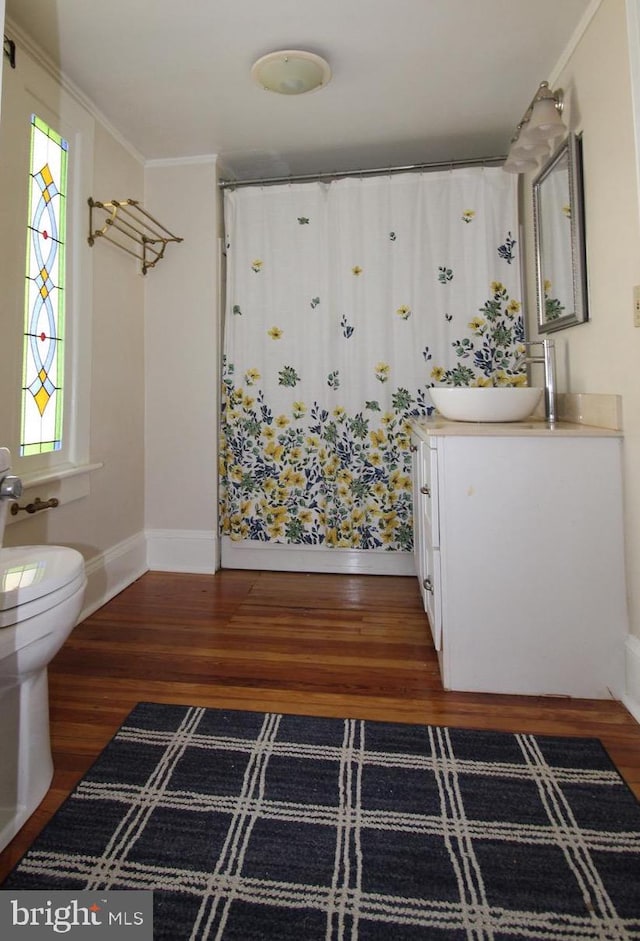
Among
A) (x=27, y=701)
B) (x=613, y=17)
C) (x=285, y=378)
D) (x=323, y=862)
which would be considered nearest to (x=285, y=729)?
(x=323, y=862)

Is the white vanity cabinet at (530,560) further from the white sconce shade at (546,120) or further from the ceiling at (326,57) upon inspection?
the ceiling at (326,57)

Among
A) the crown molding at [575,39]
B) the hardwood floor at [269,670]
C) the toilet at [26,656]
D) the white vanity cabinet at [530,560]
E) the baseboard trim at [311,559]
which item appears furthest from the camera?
the baseboard trim at [311,559]

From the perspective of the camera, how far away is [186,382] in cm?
277

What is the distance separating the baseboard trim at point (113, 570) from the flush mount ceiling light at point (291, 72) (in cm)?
217

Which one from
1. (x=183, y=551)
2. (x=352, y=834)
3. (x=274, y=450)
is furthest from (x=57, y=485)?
(x=352, y=834)

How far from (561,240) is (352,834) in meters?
2.14

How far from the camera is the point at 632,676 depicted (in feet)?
4.94

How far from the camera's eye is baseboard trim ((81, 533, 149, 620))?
7.51 ft

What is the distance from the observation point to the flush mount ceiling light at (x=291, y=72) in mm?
1877

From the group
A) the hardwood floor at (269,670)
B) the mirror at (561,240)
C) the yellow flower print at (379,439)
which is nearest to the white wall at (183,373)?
the hardwood floor at (269,670)

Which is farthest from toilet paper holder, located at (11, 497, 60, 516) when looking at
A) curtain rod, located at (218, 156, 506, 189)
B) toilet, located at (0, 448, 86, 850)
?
curtain rod, located at (218, 156, 506, 189)

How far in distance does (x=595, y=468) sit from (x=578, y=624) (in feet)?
1.62

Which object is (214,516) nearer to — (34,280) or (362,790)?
(34,280)

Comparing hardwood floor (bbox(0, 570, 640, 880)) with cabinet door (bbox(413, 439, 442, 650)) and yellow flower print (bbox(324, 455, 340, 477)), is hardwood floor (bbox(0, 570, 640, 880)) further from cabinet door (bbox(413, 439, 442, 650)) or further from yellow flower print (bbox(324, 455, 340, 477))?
yellow flower print (bbox(324, 455, 340, 477))
